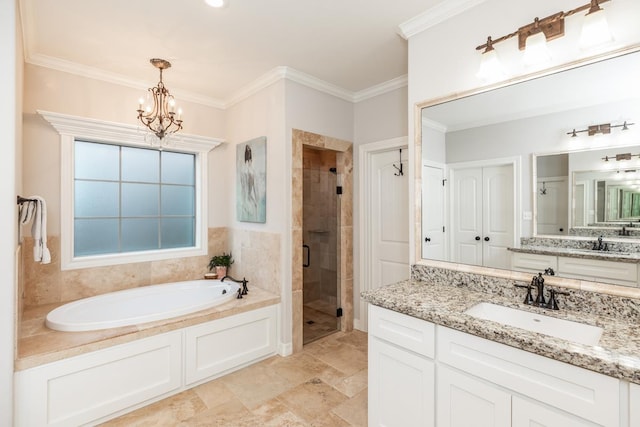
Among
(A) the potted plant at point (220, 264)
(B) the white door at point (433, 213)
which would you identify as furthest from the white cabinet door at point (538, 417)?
(A) the potted plant at point (220, 264)

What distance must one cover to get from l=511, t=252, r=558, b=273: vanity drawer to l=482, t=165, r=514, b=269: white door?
0.04 m

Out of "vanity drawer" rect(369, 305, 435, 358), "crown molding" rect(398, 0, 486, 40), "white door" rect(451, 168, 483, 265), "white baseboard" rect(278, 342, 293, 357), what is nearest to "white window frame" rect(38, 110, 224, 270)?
"white baseboard" rect(278, 342, 293, 357)

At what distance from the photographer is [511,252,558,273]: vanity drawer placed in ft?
5.38

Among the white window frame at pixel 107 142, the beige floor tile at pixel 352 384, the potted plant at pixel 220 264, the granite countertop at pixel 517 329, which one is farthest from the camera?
the potted plant at pixel 220 264

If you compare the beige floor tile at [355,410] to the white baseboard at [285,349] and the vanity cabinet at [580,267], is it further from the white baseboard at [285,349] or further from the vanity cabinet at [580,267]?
the vanity cabinet at [580,267]

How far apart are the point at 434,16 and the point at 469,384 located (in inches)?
86.0

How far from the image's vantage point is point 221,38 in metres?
2.35

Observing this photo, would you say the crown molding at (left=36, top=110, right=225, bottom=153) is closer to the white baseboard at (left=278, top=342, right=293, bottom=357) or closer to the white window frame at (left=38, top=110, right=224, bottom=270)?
the white window frame at (left=38, top=110, right=224, bottom=270)

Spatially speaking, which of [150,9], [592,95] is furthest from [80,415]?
[592,95]

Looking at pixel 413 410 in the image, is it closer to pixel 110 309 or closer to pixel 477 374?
pixel 477 374

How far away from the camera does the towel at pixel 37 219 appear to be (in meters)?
1.99

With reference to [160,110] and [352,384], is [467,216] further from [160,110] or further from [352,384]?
[160,110]

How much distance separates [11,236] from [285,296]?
1989 mm

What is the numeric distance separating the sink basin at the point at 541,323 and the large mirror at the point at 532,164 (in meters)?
0.32
